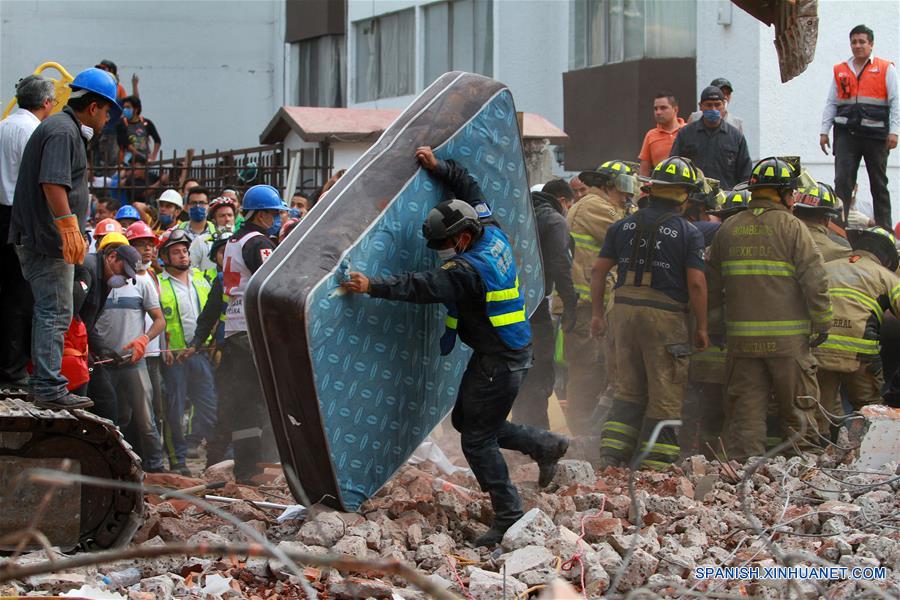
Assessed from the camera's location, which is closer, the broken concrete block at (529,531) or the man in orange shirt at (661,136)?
the broken concrete block at (529,531)

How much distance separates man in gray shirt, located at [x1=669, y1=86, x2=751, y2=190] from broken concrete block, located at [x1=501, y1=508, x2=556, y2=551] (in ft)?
17.6

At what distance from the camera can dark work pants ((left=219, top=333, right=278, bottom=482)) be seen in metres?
9.27

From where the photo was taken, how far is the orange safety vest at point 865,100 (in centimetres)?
1239

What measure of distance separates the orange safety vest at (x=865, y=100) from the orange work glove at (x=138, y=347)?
23.7 ft

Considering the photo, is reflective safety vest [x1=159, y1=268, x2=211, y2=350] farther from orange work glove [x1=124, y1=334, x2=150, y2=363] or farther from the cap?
the cap

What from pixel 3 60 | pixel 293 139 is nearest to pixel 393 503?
pixel 293 139

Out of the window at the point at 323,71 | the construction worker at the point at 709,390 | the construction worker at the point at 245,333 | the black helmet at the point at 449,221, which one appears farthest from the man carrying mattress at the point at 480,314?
the window at the point at 323,71

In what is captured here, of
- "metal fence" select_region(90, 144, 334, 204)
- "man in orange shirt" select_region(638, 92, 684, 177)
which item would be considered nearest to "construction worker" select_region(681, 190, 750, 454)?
"man in orange shirt" select_region(638, 92, 684, 177)

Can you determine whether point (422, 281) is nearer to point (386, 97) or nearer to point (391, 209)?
point (391, 209)

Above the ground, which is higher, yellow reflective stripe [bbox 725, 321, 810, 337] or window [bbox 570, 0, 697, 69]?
window [bbox 570, 0, 697, 69]

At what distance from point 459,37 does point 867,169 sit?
596 inches

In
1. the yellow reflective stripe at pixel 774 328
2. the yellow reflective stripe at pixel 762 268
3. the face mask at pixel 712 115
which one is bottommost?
the yellow reflective stripe at pixel 774 328

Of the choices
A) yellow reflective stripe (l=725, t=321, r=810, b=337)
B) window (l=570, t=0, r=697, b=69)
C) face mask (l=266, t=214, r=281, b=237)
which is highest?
window (l=570, t=0, r=697, b=69)

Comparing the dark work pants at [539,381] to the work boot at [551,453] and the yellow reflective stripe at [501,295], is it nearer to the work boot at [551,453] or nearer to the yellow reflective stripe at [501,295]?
the work boot at [551,453]
